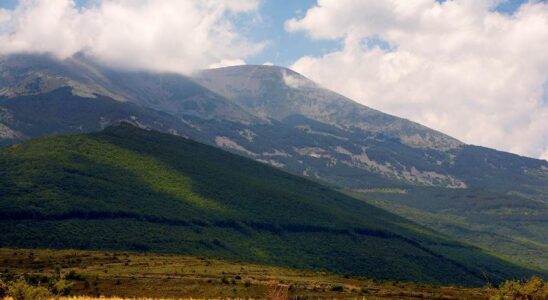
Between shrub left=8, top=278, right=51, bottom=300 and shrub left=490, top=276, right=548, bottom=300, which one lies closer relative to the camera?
shrub left=8, top=278, right=51, bottom=300

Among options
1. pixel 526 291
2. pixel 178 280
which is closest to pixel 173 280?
pixel 178 280

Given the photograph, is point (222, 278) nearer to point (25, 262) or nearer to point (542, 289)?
point (25, 262)

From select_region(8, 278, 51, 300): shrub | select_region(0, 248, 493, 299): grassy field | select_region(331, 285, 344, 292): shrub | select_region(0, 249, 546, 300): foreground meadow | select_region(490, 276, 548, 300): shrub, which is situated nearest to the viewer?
select_region(8, 278, 51, 300): shrub

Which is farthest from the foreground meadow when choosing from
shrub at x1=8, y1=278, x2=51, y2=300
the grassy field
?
shrub at x1=8, y1=278, x2=51, y2=300

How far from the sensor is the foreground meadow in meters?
96.1

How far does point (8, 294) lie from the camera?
193ft

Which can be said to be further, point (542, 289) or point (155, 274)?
point (155, 274)

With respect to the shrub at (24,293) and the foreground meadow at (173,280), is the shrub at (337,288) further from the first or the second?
the shrub at (24,293)

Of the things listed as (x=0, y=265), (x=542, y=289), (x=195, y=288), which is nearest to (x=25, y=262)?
(x=0, y=265)

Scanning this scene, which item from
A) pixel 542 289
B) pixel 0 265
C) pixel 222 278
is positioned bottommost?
pixel 0 265

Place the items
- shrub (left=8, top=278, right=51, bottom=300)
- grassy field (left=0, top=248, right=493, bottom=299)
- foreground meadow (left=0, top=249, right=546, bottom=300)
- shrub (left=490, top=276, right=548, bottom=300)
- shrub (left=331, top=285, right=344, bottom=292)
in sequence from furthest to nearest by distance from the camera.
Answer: shrub (left=331, top=285, right=344, bottom=292)
grassy field (left=0, top=248, right=493, bottom=299)
foreground meadow (left=0, top=249, right=546, bottom=300)
shrub (left=490, top=276, right=548, bottom=300)
shrub (left=8, top=278, right=51, bottom=300)

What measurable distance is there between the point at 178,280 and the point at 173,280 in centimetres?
82

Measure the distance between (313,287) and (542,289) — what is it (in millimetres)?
Result: 37515

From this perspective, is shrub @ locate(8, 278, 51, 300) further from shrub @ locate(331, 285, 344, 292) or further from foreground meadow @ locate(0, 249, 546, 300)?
shrub @ locate(331, 285, 344, 292)
